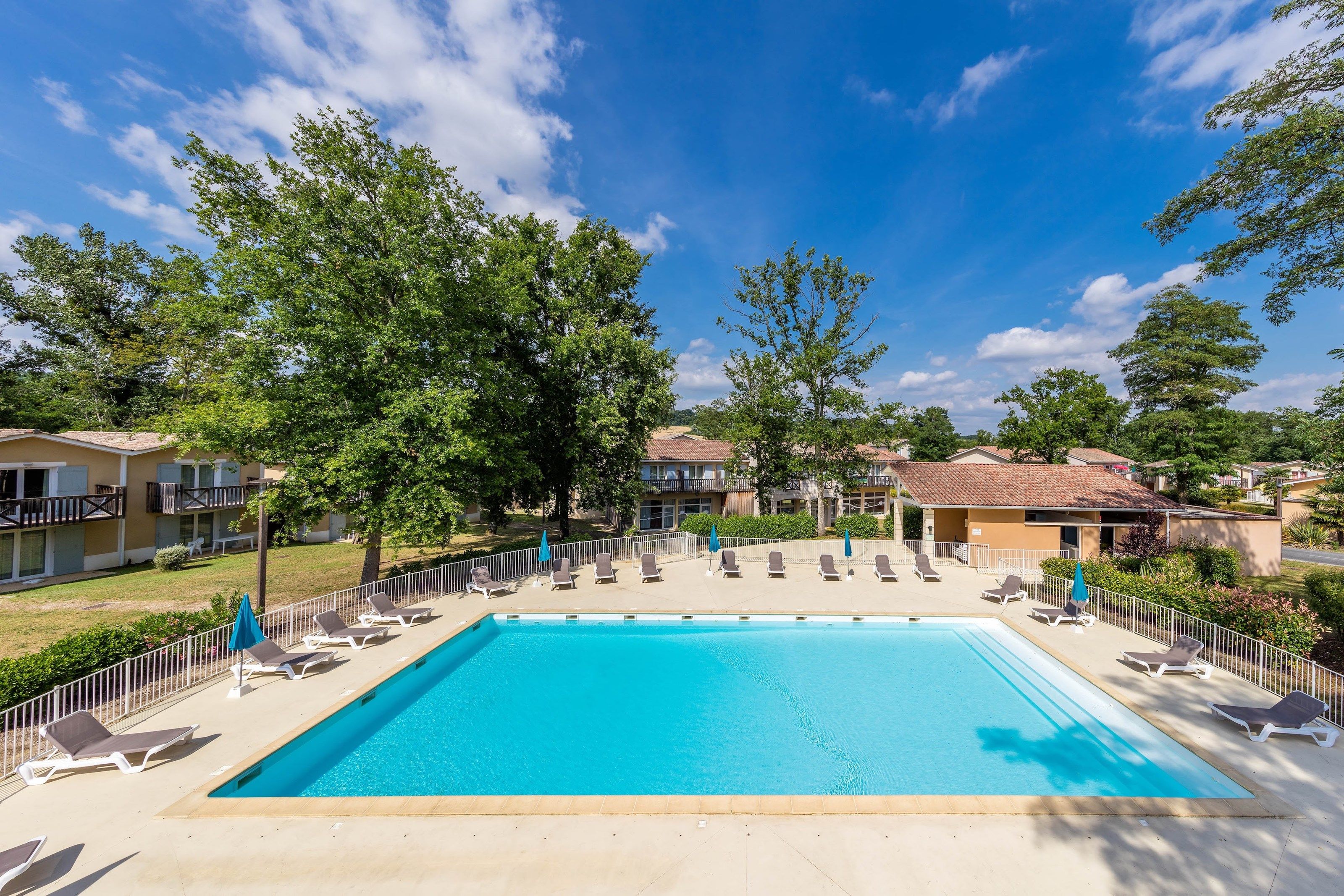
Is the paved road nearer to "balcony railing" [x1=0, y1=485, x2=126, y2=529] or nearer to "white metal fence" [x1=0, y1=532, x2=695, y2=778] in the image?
"white metal fence" [x1=0, y1=532, x2=695, y2=778]

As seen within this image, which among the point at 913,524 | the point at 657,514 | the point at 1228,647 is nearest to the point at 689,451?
the point at 657,514

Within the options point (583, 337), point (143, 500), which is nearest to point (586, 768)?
point (583, 337)

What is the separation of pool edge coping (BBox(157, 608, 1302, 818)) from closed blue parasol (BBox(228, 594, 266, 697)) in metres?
2.74

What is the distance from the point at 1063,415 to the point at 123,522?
159 ft

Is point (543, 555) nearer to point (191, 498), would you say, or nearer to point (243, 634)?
point (243, 634)

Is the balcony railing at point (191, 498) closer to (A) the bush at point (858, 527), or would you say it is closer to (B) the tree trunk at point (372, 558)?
(B) the tree trunk at point (372, 558)

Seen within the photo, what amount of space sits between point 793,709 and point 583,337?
1629cm

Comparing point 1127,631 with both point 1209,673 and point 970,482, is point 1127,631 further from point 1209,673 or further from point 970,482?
point 970,482

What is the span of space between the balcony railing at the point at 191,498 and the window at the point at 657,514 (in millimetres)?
21670

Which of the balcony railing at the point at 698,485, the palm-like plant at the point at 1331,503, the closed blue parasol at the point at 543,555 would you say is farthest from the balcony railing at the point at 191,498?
the palm-like plant at the point at 1331,503

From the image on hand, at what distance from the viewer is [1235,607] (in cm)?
1002

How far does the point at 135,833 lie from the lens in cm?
512

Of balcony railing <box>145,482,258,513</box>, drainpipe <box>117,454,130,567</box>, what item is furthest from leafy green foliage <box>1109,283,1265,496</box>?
drainpipe <box>117,454,130,567</box>

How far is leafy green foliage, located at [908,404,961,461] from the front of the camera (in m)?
54.1
